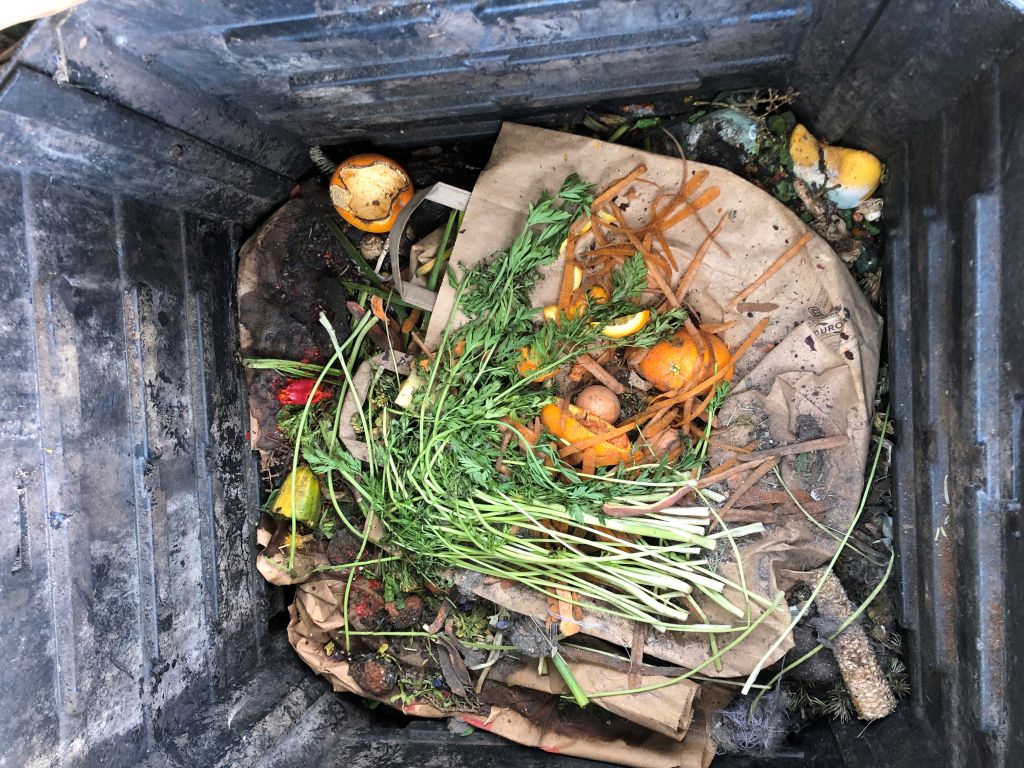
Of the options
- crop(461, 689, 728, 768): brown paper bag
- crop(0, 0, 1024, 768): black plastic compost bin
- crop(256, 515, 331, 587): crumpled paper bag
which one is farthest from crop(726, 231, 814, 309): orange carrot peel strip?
crop(256, 515, 331, 587): crumpled paper bag

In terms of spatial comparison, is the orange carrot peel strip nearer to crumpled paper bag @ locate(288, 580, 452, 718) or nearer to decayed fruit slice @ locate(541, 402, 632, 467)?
decayed fruit slice @ locate(541, 402, 632, 467)

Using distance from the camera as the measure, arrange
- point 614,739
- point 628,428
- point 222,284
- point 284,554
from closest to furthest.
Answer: point 628,428 < point 614,739 < point 222,284 < point 284,554

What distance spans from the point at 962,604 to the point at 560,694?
5.43 ft

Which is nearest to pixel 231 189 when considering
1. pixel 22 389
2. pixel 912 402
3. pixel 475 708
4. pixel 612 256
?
pixel 22 389

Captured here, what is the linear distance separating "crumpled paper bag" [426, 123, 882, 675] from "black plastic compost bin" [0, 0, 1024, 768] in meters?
0.17

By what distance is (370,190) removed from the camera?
9.37 ft

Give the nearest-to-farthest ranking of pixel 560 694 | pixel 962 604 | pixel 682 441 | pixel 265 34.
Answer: pixel 265 34 → pixel 962 604 → pixel 682 441 → pixel 560 694

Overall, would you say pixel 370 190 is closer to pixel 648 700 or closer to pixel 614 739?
pixel 648 700

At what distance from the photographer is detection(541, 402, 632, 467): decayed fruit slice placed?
2686mm

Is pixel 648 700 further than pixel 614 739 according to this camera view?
No

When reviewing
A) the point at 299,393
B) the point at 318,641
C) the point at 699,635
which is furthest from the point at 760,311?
the point at 318,641

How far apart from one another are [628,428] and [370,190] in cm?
149

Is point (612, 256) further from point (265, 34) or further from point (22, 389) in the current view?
point (22, 389)

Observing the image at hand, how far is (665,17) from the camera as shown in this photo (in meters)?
2.04
